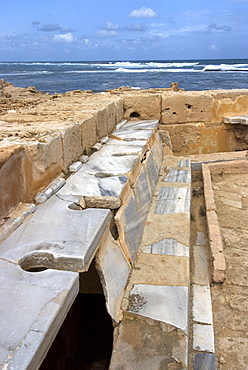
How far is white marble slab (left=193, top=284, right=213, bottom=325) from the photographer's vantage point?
8.23 feet

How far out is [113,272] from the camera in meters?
2.36

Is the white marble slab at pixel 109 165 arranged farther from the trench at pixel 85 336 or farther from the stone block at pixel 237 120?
the stone block at pixel 237 120

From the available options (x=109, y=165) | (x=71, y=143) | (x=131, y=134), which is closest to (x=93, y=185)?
(x=109, y=165)

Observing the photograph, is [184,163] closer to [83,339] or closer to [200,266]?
[200,266]

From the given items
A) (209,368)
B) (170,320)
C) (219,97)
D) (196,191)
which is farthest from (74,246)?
(219,97)

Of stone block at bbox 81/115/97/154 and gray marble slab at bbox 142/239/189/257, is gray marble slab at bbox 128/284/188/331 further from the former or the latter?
stone block at bbox 81/115/97/154

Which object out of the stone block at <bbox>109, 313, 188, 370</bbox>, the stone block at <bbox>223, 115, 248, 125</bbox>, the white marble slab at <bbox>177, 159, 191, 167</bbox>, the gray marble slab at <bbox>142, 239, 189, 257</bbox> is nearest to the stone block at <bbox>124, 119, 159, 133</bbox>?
the white marble slab at <bbox>177, 159, 191, 167</bbox>

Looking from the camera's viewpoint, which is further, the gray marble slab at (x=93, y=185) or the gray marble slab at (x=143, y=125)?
the gray marble slab at (x=143, y=125)

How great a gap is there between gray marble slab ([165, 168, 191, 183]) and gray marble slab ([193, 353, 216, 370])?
264 centimetres

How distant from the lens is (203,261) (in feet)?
10.8

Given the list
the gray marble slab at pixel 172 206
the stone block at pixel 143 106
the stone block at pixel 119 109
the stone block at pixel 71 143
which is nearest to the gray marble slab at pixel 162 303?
the gray marble slab at pixel 172 206

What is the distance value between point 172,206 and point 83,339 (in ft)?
5.44

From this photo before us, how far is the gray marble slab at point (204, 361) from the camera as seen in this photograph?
2.14m

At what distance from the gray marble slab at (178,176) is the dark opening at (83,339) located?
1.93 m
